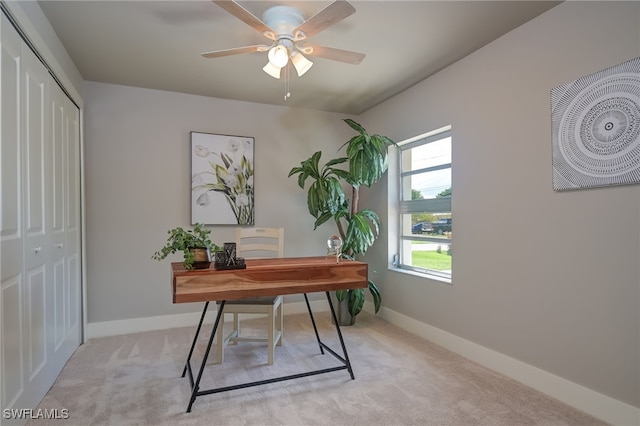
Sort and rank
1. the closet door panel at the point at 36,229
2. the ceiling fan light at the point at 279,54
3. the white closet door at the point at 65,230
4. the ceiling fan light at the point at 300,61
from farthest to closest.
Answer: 1. the white closet door at the point at 65,230
2. the ceiling fan light at the point at 300,61
3. the ceiling fan light at the point at 279,54
4. the closet door panel at the point at 36,229

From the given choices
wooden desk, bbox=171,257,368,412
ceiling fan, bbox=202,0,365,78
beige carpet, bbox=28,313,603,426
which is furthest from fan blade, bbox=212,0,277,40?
beige carpet, bbox=28,313,603,426

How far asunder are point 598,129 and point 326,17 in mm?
1647

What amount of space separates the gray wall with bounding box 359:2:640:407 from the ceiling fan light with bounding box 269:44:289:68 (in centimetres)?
155

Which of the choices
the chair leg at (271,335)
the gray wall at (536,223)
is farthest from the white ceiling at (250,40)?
the chair leg at (271,335)

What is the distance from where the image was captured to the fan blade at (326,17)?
68.4 inches

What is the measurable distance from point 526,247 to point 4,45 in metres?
3.18

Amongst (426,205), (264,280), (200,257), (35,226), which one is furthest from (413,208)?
(35,226)

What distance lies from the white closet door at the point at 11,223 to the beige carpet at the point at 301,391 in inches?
17.3

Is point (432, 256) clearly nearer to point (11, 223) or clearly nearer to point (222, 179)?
point (222, 179)

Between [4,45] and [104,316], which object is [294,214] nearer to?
[104,316]

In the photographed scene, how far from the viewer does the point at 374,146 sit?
133 inches

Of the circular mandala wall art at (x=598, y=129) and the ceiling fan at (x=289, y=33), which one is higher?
the ceiling fan at (x=289, y=33)

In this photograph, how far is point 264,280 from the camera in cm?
209

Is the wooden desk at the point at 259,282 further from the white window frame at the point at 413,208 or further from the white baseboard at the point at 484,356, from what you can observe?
the white window frame at the point at 413,208
